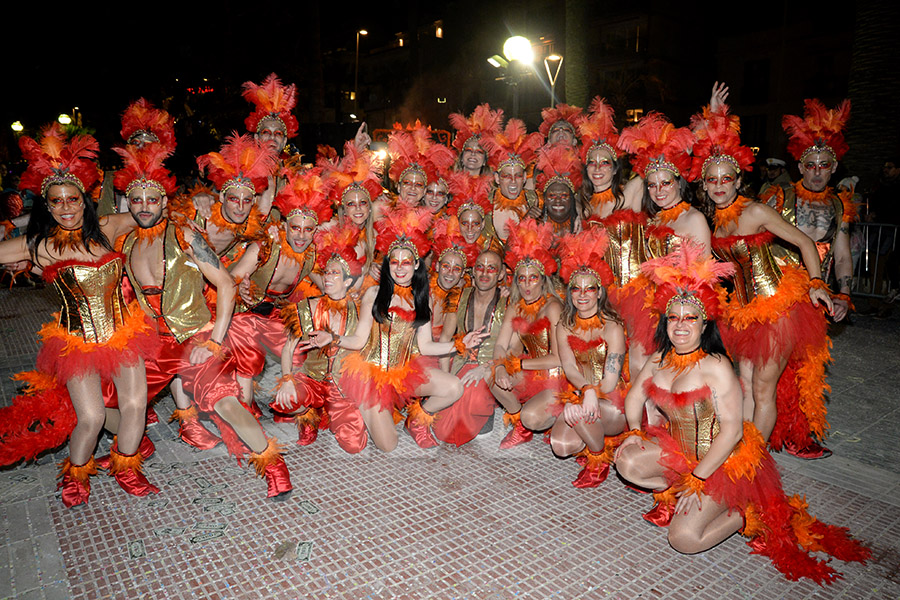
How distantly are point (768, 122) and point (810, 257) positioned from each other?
31.8 metres

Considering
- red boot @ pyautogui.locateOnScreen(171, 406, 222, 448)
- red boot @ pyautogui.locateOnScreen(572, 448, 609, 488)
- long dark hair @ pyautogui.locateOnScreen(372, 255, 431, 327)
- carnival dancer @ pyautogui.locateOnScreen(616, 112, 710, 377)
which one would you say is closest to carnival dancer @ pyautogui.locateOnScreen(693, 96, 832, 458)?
carnival dancer @ pyautogui.locateOnScreen(616, 112, 710, 377)

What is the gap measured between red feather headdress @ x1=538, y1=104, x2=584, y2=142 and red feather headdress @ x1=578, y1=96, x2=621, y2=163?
0.60m

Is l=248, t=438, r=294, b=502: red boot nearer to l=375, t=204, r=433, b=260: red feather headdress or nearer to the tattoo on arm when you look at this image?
the tattoo on arm

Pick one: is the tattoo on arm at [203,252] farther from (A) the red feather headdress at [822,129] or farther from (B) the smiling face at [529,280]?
(A) the red feather headdress at [822,129]

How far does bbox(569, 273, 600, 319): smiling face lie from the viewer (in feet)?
12.3

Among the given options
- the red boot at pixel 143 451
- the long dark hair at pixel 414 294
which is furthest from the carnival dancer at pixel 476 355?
the red boot at pixel 143 451

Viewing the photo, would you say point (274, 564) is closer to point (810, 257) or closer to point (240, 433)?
point (240, 433)

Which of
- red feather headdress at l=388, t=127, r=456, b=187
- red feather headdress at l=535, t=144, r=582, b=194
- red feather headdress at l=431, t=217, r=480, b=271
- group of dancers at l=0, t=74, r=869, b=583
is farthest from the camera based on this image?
red feather headdress at l=388, t=127, r=456, b=187

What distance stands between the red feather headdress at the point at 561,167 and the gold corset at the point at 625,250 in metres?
0.95

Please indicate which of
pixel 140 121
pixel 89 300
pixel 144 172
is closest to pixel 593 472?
pixel 89 300

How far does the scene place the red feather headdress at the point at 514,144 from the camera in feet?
19.1

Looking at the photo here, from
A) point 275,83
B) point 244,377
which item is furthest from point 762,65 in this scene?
point 244,377

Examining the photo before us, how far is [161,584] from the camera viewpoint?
8.69ft

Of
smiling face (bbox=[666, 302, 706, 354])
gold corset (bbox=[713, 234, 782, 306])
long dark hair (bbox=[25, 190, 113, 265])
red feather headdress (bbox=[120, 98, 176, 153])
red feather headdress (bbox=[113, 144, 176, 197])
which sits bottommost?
smiling face (bbox=[666, 302, 706, 354])
